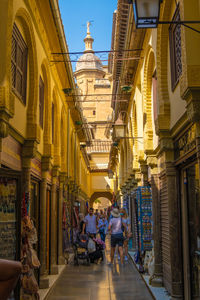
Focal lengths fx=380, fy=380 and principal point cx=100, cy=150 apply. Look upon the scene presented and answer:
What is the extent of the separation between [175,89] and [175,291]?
3.66 metres

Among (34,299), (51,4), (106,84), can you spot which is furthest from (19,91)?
(106,84)

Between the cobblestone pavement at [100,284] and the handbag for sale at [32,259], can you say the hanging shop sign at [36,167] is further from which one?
the cobblestone pavement at [100,284]

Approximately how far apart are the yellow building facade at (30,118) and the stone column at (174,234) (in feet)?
8.68

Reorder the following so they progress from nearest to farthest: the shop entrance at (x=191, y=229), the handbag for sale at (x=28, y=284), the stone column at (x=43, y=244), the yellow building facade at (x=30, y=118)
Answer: the yellow building facade at (x=30, y=118) < the shop entrance at (x=191, y=229) < the handbag for sale at (x=28, y=284) < the stone column at (x=43, y=244)

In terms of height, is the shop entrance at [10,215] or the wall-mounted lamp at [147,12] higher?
the wall-mounted lamp at [147,12]

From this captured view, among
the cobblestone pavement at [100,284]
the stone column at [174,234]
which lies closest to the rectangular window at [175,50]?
the stone column at [174,234]

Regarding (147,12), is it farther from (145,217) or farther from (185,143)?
(145,217)

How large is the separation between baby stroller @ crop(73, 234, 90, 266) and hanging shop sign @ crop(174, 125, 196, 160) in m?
6.46

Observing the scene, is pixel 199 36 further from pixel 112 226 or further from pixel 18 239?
pixel 112 226

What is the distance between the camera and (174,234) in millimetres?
7000

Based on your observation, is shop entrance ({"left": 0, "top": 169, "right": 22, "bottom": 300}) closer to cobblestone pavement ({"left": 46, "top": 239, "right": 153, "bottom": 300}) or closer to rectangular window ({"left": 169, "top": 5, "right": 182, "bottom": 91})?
cobblestone pavement ({"left": 46, "top": 239, "right": 153, "bottom": 300})

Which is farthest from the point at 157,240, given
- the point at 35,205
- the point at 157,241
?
the point at 35,205

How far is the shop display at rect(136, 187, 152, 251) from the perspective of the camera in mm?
9984

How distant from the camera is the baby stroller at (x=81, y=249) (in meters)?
12.5
